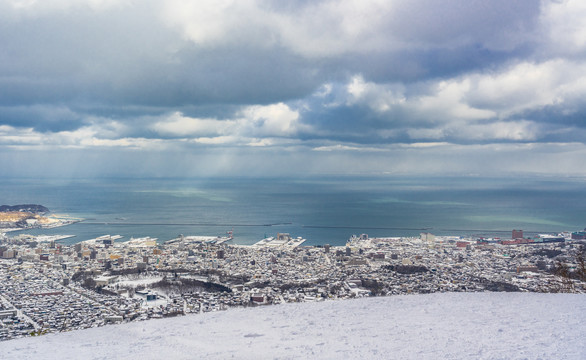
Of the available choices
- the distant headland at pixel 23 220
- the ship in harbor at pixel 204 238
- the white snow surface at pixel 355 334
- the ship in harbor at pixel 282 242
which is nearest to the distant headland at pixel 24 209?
the distant headland at pixel 23 220

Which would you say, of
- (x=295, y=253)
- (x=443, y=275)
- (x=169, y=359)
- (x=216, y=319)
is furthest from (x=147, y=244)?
(x=169, y=359)

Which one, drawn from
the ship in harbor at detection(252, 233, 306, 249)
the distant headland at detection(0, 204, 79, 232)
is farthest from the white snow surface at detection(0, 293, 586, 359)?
the distant headland at detection(0, 204, 79, 232)

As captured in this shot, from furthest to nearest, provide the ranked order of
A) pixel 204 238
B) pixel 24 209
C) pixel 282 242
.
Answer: pixel 24 209
pixel 204 238
pixel 282 242

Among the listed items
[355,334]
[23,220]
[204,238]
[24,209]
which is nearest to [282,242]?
[204,238]

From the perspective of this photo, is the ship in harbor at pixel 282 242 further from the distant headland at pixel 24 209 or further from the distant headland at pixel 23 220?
the distant headland at pixel 24 209

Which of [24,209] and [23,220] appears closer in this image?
[23,220]

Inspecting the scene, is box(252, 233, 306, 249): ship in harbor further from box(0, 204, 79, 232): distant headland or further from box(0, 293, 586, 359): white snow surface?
box(0, 204, 79, 232): distant headland

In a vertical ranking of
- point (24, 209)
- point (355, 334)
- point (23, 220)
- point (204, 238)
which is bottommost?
point (204, 238)

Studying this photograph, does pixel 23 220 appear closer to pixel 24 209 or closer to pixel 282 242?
pixel 24 209

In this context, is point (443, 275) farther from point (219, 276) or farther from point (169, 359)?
point (169, 359)
